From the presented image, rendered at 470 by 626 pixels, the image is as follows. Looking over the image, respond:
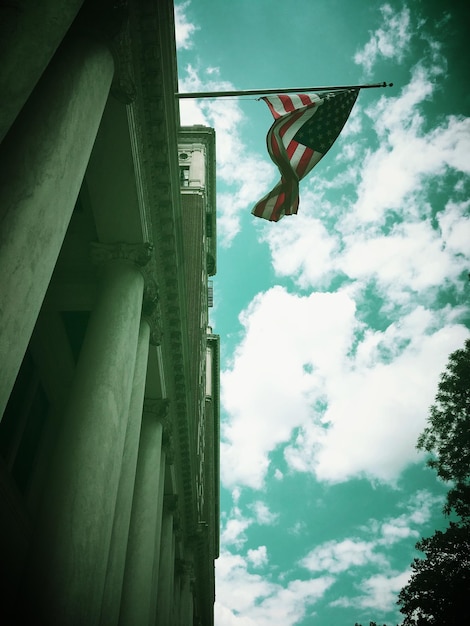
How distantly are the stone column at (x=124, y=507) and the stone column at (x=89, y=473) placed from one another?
2268mm

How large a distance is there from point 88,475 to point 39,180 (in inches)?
195

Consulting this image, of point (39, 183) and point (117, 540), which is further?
point (117, 540)

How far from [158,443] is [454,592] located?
20669mm

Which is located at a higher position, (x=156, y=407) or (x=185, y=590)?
(x=156, y=407)

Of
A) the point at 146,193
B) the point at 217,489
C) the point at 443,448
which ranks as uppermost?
the point at 217,489

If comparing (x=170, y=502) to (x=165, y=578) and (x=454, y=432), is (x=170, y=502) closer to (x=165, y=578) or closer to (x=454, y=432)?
(x=165, y=578)

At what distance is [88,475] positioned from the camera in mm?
7543

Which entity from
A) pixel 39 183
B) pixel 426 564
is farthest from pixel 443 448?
pixel 39 183

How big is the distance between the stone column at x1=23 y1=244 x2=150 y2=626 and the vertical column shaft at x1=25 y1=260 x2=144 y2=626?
1cm

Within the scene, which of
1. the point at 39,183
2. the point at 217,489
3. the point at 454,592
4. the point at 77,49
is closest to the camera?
the point at 39,183

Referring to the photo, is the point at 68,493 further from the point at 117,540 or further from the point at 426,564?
the point at 426,564

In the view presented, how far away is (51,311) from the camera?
47.5 feet

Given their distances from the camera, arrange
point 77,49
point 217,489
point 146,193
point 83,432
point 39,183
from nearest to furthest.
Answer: point 39,183 < point 77,49 < point 83,432 < point 146,193 < point 217,489

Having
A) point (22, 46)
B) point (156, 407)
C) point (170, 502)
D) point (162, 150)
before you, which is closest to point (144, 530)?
point (156, 407)
